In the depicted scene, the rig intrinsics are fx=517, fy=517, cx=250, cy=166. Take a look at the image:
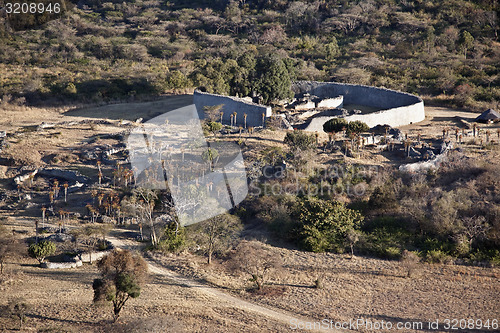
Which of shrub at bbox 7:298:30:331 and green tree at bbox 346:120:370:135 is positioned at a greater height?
green tree at bbox 346:120:370:135

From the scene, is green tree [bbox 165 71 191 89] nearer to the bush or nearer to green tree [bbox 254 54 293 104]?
green tree [bbox 254 54 293 104]

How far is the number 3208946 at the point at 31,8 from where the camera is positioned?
7294cm

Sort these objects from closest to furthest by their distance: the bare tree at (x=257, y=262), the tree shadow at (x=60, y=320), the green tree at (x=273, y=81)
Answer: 1. the tree shadow at (x=60, y=320)
2. the bare tree at (x=257, y=262)
3. the green tree at (x=273, y=81)

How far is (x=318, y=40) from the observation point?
220 feet

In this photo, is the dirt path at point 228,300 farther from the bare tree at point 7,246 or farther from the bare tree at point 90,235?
the bare tree at point 7,246

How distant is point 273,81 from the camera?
4103 cm

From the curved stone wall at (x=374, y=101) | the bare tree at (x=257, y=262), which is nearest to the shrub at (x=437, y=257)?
the bare tree at (x=257, y=262)

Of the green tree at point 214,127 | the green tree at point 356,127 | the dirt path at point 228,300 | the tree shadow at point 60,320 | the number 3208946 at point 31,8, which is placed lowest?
the dirt path at point 228,300

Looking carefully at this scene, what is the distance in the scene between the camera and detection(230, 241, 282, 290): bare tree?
20.2 meters

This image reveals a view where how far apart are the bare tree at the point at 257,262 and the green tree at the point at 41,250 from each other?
24.0 feet

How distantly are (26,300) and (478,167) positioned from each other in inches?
867

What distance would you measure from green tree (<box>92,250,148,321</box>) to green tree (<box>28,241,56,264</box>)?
4782mm

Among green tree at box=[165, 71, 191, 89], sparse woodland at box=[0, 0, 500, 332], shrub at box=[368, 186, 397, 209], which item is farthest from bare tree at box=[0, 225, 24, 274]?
green tree at box=[165, 71, 191, 89]

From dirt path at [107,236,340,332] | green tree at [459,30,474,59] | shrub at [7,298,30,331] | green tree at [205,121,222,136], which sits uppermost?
green tree at [459,30,474,59]
